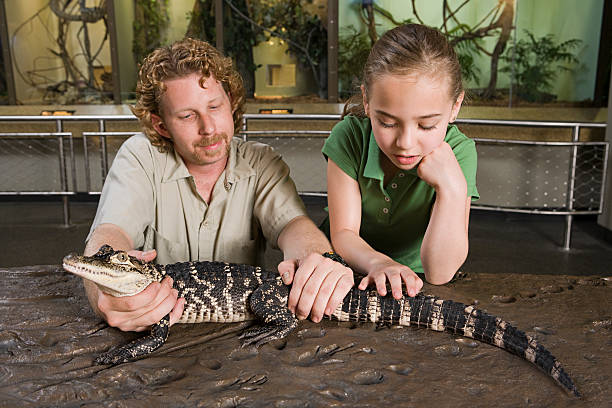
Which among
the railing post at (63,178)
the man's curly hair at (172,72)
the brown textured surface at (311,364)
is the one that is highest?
the man's curly hair at (172,72)

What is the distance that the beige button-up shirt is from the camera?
1750 millimetres

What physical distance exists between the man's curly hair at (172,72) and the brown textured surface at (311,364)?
2.22 feet

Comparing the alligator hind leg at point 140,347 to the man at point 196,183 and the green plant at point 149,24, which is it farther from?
the green plant at point 149,24

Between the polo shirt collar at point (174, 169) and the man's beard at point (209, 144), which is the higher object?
the man's beard at point (209, 144)

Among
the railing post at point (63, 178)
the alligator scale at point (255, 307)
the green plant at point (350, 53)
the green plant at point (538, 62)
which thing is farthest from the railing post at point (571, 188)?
the railing post at point (63, 178)

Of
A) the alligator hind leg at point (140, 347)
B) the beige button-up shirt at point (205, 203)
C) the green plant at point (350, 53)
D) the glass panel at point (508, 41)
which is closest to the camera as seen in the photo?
the alligator hind leg at point (140, 347)

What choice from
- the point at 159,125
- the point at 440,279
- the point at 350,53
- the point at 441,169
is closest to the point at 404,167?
the point at 441,169

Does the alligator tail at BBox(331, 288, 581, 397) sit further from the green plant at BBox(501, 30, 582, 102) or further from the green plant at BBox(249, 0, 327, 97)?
the green plant at BBox(501, 30, 582, 102)

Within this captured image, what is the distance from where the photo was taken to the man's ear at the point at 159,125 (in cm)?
177

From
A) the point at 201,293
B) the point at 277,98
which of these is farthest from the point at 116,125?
the point at 201,293

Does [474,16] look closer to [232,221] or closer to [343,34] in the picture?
[343,34]

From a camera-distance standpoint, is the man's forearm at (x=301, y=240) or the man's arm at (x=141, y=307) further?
the man's forearm at (x=301, y=240)

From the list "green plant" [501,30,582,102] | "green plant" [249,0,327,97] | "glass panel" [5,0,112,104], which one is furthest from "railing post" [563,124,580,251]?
"glass panel" [5,0,112,104]

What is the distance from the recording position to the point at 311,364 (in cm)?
112
